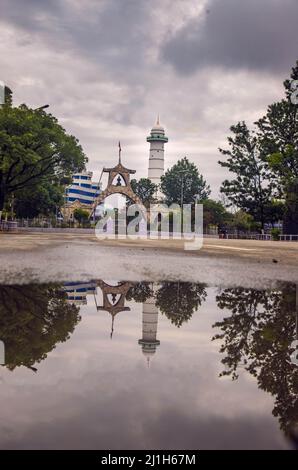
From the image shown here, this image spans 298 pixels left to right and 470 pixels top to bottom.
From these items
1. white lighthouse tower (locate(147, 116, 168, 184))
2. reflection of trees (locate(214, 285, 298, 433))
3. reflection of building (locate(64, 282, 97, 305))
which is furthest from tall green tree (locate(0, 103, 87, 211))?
white lighthouse tower (locate(147, 116, 168, 184))

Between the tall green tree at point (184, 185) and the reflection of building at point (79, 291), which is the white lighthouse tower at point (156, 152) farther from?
the reflection of building at point (79, 291)

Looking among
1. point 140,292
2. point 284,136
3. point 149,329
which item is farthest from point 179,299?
point 284,136

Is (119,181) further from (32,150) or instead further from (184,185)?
(32,150)

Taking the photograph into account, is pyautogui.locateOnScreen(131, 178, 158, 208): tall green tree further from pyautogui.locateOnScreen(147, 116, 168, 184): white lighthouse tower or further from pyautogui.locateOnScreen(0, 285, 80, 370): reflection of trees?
pyautogui.locateOnScreen(0, 285, 80, 370): reflection of trees

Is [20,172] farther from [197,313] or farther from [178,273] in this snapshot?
[197,313]

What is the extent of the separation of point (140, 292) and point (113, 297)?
2.03ft

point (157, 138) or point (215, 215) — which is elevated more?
point (157, 138)

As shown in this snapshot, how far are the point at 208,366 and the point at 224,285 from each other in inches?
185

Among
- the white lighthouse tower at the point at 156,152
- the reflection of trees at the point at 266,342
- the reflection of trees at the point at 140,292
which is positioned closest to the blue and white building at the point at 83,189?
the white lighthouse tower at the point at 156,152

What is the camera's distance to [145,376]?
2.93 meters

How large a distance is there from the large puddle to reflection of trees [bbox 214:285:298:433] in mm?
11

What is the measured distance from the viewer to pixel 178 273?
9.84m

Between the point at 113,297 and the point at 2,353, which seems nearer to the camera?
the point at 2,353

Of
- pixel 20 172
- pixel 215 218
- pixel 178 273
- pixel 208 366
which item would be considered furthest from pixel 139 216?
pixel 208 366
